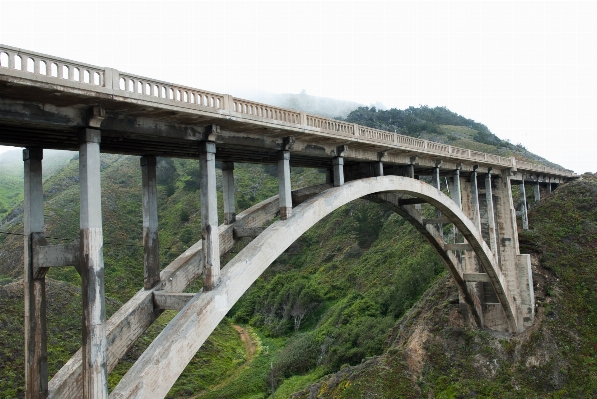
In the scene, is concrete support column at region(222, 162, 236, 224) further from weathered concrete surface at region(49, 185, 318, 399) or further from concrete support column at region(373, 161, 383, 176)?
concrete support column at region(373, 161, 383, 176)

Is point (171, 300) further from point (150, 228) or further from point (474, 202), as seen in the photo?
point (474, 202)

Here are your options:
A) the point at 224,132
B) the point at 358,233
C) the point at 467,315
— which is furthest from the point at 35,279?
the point at 358,233

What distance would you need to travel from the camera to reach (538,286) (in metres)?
27.2

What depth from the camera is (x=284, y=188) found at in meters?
12.5

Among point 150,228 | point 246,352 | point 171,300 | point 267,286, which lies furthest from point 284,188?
point 267,286

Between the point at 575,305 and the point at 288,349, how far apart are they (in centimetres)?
1897

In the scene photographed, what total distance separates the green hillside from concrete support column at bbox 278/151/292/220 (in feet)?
39.2

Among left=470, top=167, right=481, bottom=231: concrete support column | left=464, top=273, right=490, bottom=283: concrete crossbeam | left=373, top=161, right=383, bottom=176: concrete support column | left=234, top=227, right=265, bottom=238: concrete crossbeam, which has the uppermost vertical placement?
left=373, top=161, right=383, bottom=176: concrete support column

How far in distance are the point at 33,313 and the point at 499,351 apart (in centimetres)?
2226

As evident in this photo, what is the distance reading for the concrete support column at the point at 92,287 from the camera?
24.5ft

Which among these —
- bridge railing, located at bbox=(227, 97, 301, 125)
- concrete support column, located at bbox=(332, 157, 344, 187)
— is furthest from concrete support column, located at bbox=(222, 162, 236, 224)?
concrete support column, located at bbox=(332, 157, 344, 187)

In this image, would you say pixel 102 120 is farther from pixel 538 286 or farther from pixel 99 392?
pixel 538 286

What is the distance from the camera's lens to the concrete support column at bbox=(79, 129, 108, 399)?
24.5ft

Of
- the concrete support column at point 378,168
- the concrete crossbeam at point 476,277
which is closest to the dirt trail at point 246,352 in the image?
the concrete crossbeam at point 476,277
